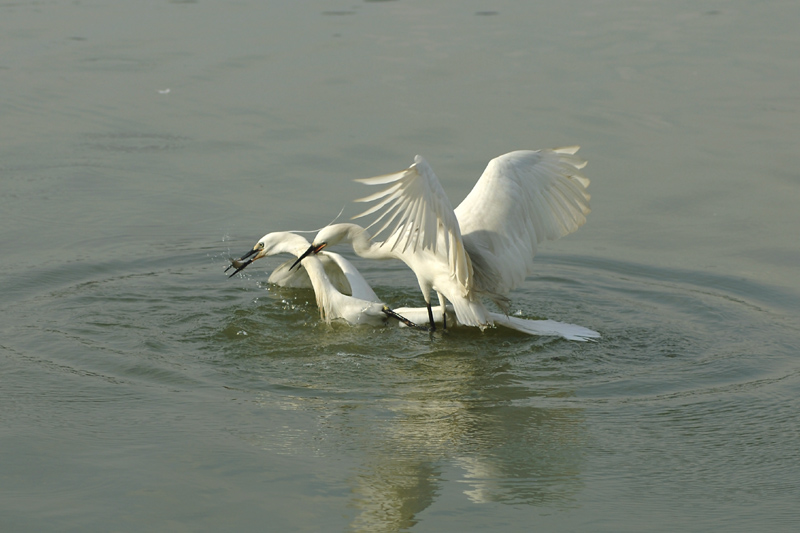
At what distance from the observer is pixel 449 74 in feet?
44.1

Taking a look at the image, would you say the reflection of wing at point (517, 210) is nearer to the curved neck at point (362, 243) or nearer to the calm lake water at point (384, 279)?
the calm lake water at point (384, 279)

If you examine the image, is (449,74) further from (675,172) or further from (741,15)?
(741,15)

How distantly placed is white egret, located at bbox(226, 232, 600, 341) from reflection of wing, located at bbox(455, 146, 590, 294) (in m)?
0.41

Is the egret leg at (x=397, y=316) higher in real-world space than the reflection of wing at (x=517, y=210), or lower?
lower

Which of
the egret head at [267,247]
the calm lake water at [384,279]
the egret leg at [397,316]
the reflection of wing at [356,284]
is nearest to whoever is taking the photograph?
the calm lake water at [384,279]

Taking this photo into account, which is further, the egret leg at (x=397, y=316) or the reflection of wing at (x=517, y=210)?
the egret leg at (x=397, y=316)

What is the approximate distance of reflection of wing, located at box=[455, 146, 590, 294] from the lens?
7715mm

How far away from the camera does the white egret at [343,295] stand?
7.65m

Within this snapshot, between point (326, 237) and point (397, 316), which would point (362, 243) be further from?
point (397, 316)

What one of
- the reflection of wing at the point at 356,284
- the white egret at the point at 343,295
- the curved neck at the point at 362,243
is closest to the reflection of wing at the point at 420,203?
the white egret at the point at 343,295

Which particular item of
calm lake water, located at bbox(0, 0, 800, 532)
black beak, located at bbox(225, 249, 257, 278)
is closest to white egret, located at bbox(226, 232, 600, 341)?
black beak, located at bbox(225, 249, 257, 278)

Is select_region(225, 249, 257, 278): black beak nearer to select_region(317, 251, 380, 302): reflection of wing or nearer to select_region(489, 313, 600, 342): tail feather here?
select_region(317, 251, 380, 302): reflection of wing

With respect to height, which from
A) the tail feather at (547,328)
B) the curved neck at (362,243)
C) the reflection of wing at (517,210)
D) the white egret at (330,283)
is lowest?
the tail feather at (547,328)

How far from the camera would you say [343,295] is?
808 cm
